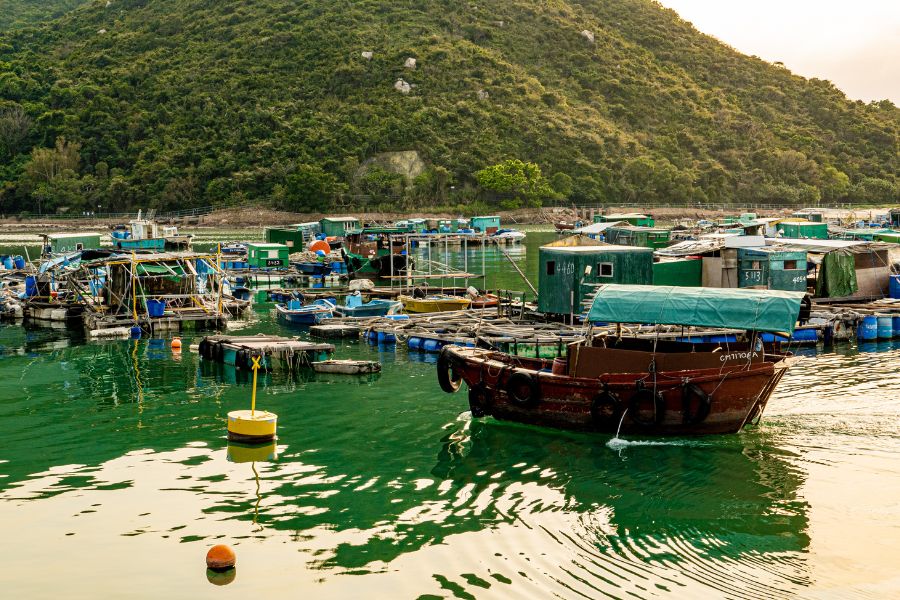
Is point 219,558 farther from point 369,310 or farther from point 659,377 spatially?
point 369,310

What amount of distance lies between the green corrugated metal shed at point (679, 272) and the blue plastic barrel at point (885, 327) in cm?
782

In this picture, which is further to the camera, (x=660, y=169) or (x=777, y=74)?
(x=777, y=74)

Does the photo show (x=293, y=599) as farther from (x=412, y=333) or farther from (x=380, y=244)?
(x=380, y=244)

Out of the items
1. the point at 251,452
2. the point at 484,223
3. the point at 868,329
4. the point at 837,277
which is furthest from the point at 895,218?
the point at 251,452

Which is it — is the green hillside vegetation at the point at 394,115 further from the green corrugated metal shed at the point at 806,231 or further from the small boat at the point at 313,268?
the green corrugated metal shed at the point at 806,231

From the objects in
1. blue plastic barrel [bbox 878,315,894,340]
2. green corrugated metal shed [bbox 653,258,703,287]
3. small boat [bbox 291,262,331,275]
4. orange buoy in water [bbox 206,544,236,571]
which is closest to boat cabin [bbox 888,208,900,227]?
blue plastic barrel [bbox 878,315,894,340]

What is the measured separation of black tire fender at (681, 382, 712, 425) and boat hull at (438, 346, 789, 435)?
0.08 feet

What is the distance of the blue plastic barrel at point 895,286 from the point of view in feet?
A: 156

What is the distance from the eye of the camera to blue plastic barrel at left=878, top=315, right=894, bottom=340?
4078 centimetres

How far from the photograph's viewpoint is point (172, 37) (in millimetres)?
165375

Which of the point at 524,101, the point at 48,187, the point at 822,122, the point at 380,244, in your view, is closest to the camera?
the point at 380,244

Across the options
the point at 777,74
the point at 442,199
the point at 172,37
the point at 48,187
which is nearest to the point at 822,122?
the point at 777,74

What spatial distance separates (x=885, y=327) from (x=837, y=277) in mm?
5520

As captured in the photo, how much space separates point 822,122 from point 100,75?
127480 millimetres
